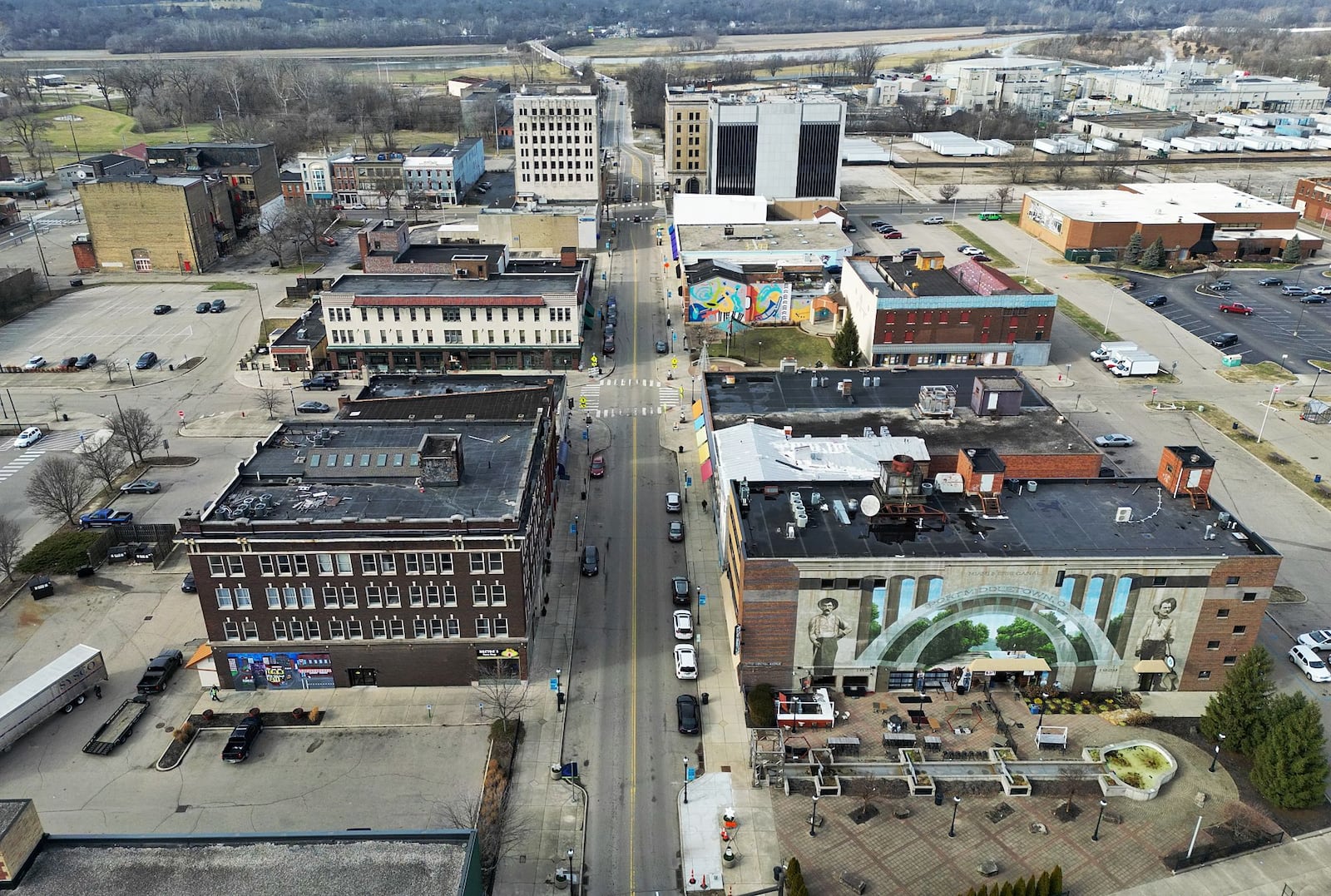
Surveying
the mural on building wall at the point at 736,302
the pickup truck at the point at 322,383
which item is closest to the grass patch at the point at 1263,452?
the mural on building wall at the point at 736,302

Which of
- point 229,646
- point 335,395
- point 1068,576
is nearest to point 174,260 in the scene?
point 335,395

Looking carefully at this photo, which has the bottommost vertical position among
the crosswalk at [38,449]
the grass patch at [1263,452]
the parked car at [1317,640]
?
the crosswalk at [38,449]

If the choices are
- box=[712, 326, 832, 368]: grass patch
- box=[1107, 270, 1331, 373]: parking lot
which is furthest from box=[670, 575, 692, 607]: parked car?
box=[1107, 270, 1331, 373]: parking lot

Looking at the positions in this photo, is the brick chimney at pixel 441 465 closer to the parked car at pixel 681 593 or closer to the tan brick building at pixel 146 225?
the parked car at pixel 681 593

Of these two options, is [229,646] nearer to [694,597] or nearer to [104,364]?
[694,597]

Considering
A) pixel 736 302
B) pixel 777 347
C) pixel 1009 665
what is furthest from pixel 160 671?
pixel 736 302

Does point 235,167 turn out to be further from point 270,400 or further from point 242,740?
point 242,740
